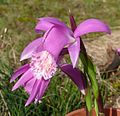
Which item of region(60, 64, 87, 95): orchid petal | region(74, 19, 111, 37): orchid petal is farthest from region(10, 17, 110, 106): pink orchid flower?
region(60, 64, 87, 95): orchid petal

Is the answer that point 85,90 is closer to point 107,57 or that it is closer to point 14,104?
point 14,104

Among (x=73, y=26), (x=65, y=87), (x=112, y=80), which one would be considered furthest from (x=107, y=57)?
(x=73, y=26)

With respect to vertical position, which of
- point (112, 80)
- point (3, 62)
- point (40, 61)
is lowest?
point (112, 80)

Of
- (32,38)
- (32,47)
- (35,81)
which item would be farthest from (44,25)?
(32,38)

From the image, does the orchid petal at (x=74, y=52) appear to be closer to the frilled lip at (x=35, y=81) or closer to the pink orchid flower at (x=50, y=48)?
the pink orchid flower at (x=50, y=48)

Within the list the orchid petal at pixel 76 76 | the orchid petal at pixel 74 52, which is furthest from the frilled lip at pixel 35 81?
the orchid petal at pixel 74 52
